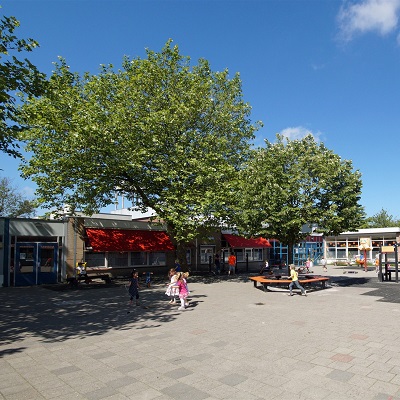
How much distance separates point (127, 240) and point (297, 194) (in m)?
12.1

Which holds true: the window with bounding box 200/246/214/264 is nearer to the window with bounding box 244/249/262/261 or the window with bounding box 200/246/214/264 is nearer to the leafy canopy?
the window with bounding box 244/249/262/261

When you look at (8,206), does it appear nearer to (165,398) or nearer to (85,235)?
(85,235)

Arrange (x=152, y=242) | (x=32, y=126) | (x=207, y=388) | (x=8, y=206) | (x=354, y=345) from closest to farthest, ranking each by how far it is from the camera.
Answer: (x=207, y=388) < (x=354, y=345) < (x=32, y=126) < (x=152, y=242) < (x=8, y=206)

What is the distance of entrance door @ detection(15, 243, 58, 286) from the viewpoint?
2042cm

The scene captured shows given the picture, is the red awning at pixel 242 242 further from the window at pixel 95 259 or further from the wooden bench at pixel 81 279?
the wooden bench at pixel 81 279

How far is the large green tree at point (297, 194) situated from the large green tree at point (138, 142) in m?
1.63

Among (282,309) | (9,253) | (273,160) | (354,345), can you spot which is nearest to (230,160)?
(273,160)

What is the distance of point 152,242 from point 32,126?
1123 cm

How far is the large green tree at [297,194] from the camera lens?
18891 mm

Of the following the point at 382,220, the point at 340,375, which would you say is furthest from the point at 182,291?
the point at 382,220

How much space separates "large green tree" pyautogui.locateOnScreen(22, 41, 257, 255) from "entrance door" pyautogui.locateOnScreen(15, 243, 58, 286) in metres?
2.90

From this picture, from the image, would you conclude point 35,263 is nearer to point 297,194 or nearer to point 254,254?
point 297,194

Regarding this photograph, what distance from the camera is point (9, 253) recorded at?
65.5 ft

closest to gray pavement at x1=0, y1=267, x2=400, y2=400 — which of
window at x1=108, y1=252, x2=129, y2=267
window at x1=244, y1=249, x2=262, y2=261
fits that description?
window at x1=108, y1=252, x2=129, y2=267
